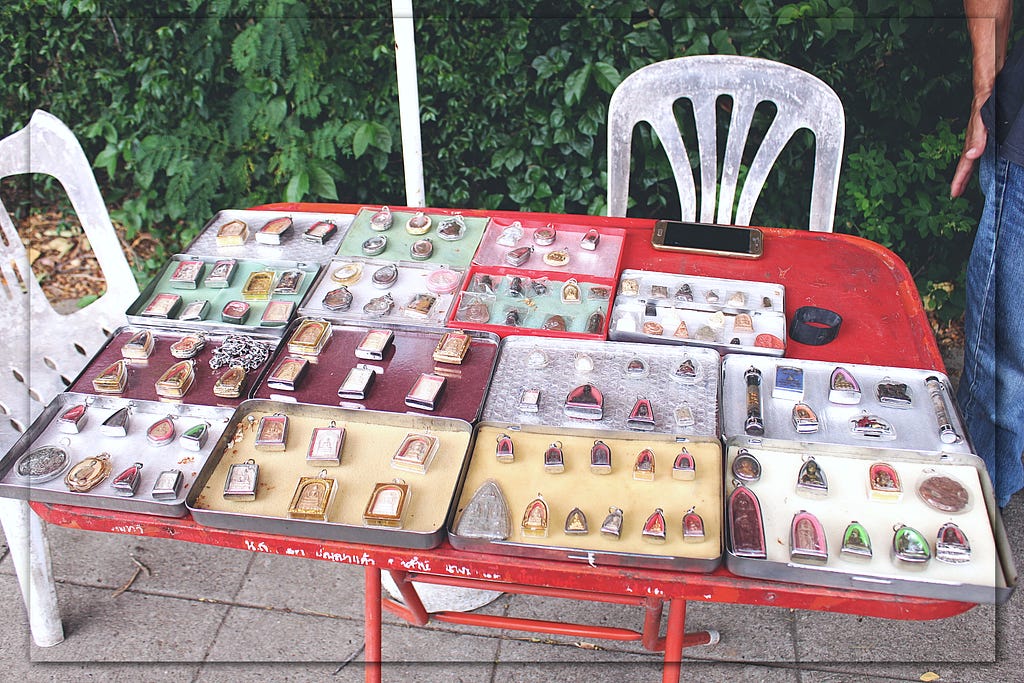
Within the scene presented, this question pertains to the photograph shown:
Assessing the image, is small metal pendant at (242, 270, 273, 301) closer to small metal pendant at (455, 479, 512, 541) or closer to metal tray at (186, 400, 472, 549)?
metal tray at (186, 400, 472, 549)

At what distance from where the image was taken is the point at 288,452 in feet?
6.16

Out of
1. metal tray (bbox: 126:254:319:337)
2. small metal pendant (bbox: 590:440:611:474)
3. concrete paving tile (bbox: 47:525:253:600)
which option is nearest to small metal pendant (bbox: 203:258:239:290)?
metal tray (bbox: 126:254:319:337)

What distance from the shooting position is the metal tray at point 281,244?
2.56m

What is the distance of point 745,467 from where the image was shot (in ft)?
5.86

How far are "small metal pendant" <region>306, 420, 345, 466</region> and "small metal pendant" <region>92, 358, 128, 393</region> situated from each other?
507 mm

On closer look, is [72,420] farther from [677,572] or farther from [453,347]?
[677,572]

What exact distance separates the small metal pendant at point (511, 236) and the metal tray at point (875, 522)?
39.1 inches

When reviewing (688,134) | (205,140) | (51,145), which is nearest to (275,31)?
(205,140)

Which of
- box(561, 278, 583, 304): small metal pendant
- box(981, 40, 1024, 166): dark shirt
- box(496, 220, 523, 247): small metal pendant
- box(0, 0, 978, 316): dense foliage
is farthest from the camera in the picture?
box(0, 0, 978, 316): dense foliage

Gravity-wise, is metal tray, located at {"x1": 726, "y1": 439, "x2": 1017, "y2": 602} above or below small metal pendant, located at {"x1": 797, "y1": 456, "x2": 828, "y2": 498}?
below

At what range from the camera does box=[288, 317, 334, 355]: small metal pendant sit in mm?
2141

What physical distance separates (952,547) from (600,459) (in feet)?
2.20

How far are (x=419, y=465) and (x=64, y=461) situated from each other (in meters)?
0.75

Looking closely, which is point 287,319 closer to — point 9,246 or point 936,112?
point 9,246
